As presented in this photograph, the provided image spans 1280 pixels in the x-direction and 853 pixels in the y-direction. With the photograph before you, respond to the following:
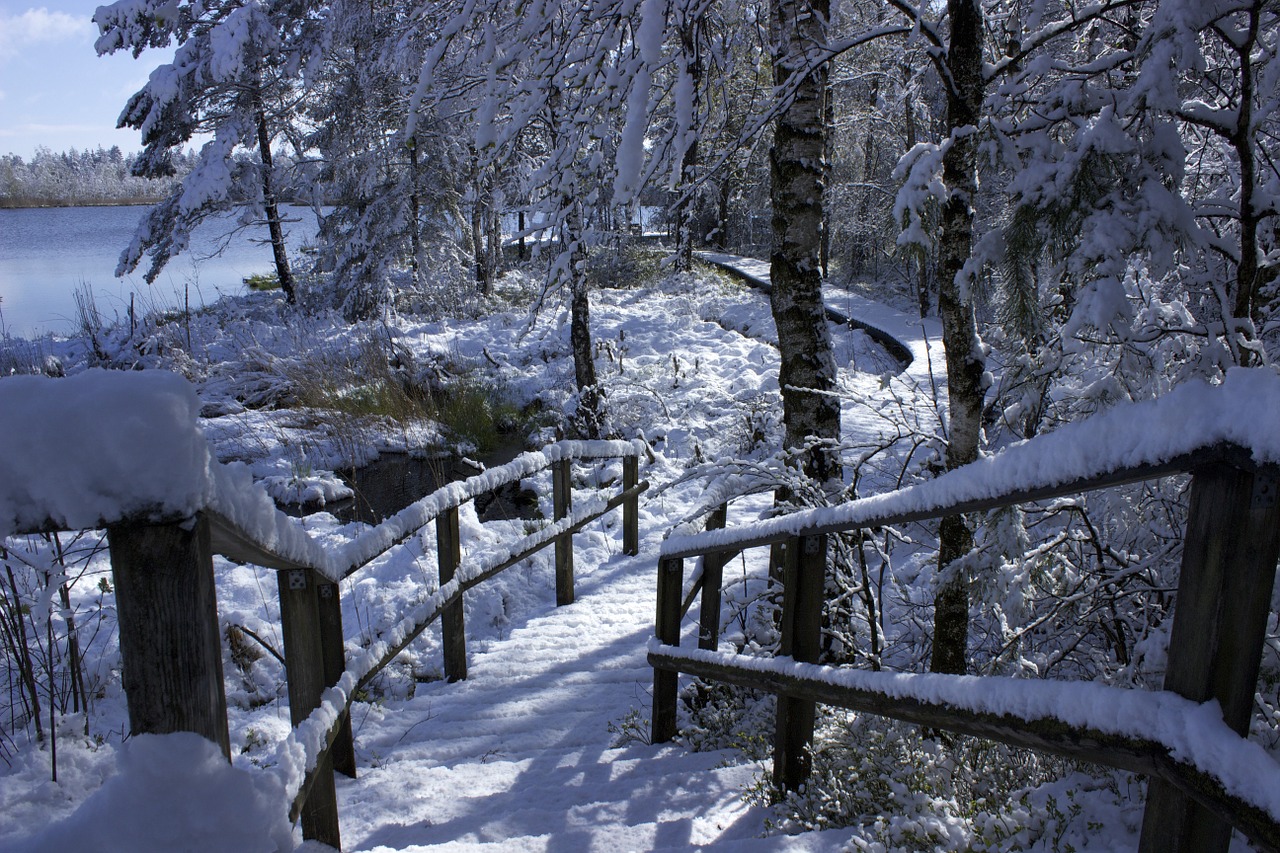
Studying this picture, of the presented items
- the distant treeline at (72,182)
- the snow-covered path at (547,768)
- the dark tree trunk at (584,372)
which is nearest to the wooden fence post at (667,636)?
the snow-covered path at (547,768)

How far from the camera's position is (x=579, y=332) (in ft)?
31.3

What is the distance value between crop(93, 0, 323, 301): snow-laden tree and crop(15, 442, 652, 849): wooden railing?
503 inches

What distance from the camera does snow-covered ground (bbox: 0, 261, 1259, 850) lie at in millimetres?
1272

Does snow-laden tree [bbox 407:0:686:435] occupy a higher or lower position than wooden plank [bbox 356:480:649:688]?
higher

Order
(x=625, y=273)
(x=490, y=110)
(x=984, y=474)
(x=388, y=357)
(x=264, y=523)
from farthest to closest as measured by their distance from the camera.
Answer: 1. (x=625, y=273)
2. (x=388, y=357)
3. (x=490, y=110)
4. (x=984, y=474)
5. (x=264, y=523)

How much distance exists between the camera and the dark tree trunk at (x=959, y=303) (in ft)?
9.12

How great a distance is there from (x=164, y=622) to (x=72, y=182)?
110806 mm

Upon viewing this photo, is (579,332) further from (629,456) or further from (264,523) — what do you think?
(264,523)

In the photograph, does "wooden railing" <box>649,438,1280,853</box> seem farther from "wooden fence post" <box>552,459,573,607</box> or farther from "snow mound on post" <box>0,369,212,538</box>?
"wooden fence post" <box>552,459,573,607</box>

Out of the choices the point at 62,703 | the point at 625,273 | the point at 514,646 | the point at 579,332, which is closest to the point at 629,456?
the point at 514,646

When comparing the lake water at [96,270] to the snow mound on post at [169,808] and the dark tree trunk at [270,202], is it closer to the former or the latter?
the dark tree trunk at [270,202]

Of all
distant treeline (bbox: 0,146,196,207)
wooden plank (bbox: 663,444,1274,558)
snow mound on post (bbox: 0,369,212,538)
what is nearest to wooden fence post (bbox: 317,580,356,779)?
snow mound on post (bbox: 0,369,212,538)

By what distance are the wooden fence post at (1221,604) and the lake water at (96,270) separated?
37.6ft

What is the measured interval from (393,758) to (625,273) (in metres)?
20.6
